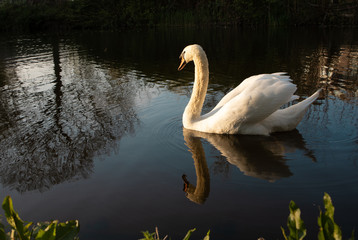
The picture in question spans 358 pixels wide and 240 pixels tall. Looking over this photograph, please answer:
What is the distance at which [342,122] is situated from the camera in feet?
16.7

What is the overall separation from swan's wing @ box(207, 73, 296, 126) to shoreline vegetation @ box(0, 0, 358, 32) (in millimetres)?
19753

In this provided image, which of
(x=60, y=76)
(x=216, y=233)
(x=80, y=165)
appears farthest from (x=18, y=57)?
(x=216, y=233)

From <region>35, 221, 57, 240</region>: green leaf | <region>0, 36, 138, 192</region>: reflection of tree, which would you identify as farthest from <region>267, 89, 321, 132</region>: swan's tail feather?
<region>35, 221, 57, 240</region>: green leaf

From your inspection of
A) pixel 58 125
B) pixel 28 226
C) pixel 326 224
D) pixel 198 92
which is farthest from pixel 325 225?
pixel 58 125

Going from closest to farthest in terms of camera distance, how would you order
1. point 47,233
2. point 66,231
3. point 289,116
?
point 47,233, point 66,231, point 289,116

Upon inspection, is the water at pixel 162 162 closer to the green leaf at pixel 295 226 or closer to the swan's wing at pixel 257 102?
the swan's wing at pixel 257 102

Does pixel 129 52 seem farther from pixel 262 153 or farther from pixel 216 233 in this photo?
pixel 216 233

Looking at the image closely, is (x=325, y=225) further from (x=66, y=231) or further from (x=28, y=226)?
(x=28, y=226)

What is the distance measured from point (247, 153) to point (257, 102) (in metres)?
0.65

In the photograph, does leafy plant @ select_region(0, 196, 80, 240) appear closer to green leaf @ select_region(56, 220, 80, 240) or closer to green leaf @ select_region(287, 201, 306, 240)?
green leaf @ select_region(56, 220, 80, 240)

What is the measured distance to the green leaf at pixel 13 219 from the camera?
153cm

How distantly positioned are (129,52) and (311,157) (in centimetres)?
1166

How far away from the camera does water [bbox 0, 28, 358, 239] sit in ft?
9.88

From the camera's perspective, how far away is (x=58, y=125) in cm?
552
